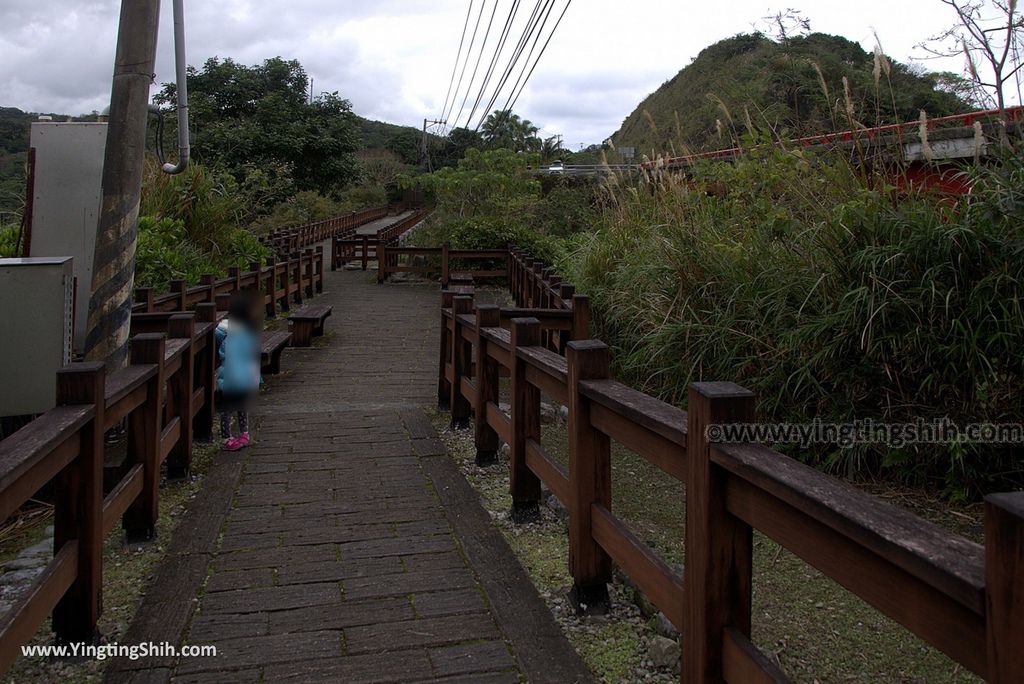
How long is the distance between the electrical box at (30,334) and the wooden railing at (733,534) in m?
2.76

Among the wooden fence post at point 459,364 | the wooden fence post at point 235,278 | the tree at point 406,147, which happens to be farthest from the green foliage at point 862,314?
the tree at point 406,147

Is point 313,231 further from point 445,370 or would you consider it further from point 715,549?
point 715,549

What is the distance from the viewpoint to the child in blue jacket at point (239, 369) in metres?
5.97

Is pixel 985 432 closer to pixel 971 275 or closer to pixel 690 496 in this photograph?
pixel 971 275

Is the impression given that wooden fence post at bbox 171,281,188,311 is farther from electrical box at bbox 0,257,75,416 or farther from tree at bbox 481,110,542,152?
tree at bbox 481,110,542,152

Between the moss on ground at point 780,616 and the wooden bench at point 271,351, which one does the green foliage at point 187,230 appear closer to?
the wooden bench at point 271,351

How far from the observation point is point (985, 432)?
4.68 metres

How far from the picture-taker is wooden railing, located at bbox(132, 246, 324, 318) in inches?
307

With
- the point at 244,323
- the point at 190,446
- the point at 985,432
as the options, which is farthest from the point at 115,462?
the point at 985,432

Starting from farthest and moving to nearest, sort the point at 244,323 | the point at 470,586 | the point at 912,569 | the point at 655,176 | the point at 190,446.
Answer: the point at 655,176, the point at 244,323, the point at 190,446, the point at 470,586, the point at 912,569

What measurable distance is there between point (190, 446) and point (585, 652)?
3.11 metres

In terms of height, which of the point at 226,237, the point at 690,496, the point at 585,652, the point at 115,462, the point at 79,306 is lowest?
the point at 585,652

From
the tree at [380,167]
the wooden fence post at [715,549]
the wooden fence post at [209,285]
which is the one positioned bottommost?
the wooden fence post at [715,549]

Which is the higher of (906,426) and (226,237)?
(226,237)
